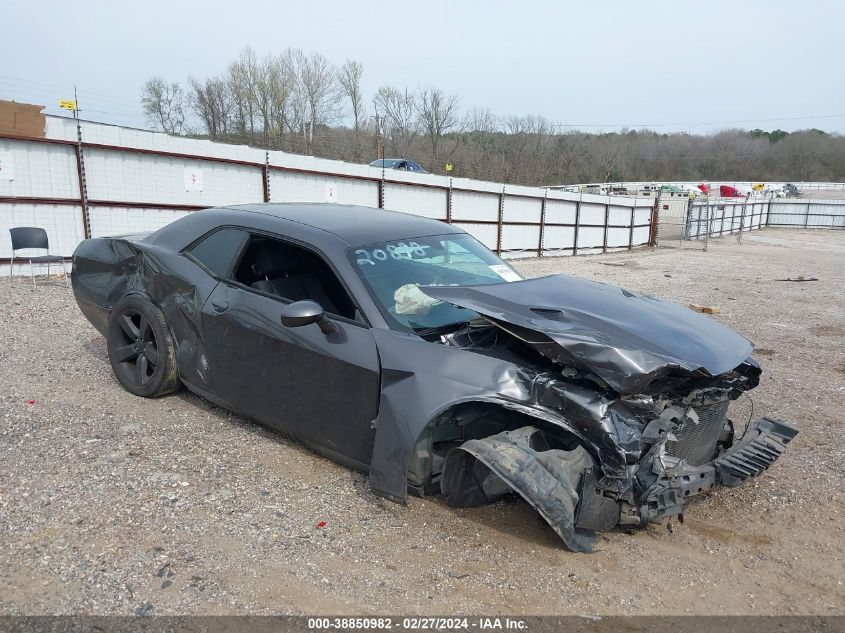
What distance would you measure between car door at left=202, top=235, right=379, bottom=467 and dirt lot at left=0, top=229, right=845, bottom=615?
328 mm

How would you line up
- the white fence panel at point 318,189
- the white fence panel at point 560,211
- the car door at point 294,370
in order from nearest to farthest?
1. the car door at point 294,370
2. the white fence panel at point 318,189
3. the white fence panel at point 560,211

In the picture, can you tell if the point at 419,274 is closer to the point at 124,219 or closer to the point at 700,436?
the point at 700,436

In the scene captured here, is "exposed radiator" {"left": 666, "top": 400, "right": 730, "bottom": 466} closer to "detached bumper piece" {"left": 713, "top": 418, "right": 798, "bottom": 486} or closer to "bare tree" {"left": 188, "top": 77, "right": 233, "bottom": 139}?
"detached bumper piece" {"left": 713, "top": 418, "right": 798, "bottom": 486}

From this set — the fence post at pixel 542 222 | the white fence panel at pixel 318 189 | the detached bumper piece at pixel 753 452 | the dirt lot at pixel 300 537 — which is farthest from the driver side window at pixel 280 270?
the fence post at pixel 542 222

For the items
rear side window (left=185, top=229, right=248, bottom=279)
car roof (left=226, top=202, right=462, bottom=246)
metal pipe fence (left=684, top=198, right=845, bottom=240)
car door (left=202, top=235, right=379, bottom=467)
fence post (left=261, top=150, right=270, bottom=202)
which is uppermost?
fence post (left=261, top=150, right=270, bottom=202)

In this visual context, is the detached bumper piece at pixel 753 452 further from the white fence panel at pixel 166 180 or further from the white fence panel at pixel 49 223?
the white fence panel at pixel 166 180

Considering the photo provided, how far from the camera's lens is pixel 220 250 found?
13.2 feet

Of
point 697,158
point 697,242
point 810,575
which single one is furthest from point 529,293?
point 697,158

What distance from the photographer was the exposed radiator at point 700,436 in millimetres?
3018

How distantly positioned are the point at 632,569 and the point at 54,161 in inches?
436

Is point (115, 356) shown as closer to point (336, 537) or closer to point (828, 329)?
point (336, 537)

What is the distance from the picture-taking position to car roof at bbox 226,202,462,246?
373cm

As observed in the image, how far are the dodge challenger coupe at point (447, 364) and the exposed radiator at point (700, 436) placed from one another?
0.04 ft

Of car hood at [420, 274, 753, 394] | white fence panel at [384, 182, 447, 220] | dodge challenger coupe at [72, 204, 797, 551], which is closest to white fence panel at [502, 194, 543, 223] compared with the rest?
white fence panel at [384, 182, 447, 220]
